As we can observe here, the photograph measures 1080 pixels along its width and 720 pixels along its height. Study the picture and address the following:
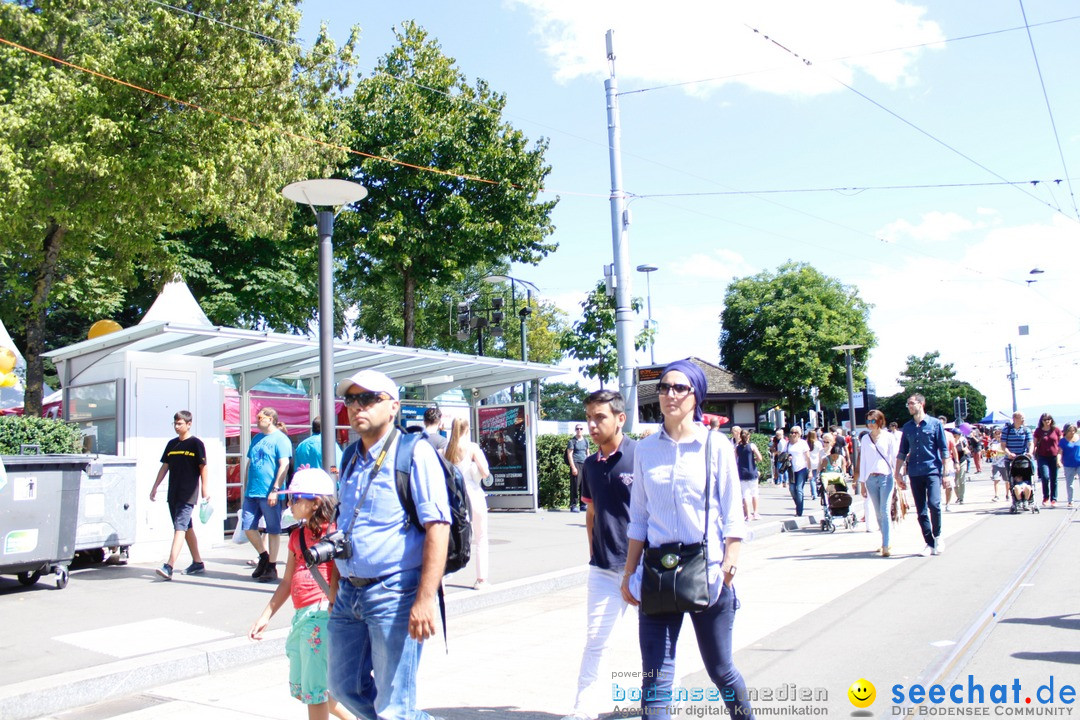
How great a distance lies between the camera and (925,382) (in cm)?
8175

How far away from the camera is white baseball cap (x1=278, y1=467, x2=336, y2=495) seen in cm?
386

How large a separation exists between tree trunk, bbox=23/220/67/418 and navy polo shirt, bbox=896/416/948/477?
50.2ft

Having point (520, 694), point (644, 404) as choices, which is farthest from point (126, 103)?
point (644, 404)

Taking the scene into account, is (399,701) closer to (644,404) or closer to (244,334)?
(244,334)

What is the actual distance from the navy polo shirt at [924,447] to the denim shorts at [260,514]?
682 centimetres

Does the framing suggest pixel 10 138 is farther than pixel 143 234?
No

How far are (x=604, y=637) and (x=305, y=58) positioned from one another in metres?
16.8

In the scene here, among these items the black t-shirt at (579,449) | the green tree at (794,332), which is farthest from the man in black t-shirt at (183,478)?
the green tree at (794,332)

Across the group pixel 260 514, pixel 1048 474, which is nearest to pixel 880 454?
pixel 260 514

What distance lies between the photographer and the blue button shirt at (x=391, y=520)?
3.21 metres

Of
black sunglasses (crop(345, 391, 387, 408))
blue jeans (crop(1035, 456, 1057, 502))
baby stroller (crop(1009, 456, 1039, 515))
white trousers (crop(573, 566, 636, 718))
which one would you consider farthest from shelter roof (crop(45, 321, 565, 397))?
blue jeans (crop(1035, 456, 1057, 502))

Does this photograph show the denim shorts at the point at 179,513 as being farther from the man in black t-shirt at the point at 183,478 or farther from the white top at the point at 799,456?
the white top at the point at 799,456

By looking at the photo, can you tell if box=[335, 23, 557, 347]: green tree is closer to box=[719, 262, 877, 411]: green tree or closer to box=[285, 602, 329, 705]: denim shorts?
box=[285, 602, 329, 705]: denim shorts

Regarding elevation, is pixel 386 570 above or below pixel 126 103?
below
